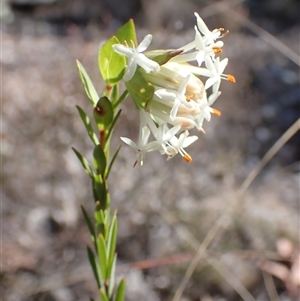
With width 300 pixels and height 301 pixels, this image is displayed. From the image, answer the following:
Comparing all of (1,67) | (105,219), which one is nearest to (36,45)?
(1,67)

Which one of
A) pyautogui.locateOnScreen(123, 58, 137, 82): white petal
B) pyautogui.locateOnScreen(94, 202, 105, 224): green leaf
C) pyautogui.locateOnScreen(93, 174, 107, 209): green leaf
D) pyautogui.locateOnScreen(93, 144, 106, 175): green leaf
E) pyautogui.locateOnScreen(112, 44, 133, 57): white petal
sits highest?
pyautogui.locateOnScreen(112, 44, 133, 57): white petal

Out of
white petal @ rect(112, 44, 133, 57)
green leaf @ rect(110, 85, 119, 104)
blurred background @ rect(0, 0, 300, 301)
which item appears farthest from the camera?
blurred background @ rect(0, 0, 300, 301)

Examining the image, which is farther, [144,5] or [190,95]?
[144,5]

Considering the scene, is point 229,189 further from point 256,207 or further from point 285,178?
point 285,178

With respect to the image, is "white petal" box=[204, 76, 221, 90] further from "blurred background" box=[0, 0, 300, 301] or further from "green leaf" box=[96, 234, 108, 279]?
"blurred background" box=[0, 0, 300, 301]

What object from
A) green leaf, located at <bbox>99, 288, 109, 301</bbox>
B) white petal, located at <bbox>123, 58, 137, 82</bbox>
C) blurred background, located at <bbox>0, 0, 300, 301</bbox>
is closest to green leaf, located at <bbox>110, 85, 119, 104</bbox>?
white petal, located at <bbox>123, 58, 137, 82</bbox>

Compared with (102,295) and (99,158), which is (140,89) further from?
(102,295)
